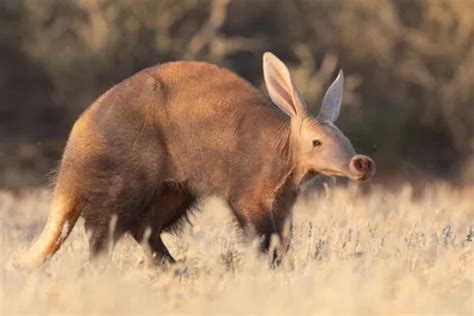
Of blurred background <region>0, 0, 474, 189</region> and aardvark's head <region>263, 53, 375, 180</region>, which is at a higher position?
aardvark's head <region>263, 53, 375, 180</region>

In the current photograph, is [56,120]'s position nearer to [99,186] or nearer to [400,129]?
[400,129]

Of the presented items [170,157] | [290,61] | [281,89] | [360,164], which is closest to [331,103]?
[281,89]

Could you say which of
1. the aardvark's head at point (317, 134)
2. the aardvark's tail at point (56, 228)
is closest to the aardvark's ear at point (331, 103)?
the aardvark's head at point (317, 134)

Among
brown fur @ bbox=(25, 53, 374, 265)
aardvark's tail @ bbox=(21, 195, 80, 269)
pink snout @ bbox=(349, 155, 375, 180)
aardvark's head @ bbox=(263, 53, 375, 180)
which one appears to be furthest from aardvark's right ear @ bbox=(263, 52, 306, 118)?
aardvark's tail @ bbox=(21, 195, 80, 269)

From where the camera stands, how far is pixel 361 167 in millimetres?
7234

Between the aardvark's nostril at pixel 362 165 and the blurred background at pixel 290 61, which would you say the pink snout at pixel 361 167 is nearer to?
the aardvark's nostril at pixel 362 165

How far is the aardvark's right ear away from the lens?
7.64 m

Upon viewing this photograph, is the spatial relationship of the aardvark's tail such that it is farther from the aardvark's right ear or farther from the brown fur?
the aardvark's right ear

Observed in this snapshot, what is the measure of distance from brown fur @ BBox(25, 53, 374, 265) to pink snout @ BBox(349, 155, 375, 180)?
1.28 ft

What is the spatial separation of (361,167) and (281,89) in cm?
79

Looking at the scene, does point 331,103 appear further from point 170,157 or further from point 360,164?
point 170,157

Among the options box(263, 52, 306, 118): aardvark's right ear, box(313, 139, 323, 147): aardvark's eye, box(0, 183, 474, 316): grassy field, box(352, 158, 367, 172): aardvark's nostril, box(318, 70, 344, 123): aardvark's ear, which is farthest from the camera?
box(318, 70, 344, 123): aardvark's ear

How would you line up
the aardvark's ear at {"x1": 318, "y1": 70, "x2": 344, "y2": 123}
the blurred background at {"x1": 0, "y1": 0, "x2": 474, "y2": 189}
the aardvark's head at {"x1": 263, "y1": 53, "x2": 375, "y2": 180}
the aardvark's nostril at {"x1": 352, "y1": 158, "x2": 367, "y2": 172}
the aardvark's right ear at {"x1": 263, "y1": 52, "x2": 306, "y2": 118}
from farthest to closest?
the blurred background at {"x1": 0, "y1": 0, "x2": 474, "y2": 189} < the aardvark's ear at {"x1": 318, "y1": 70, "x2": 344, "y2": 123} < the aardvark's right ear at {"x1": 263, "y1": 52, "x2": 306, "y2": 118} < the aardvark's head at {"x1": 263, "y1": 53, "x2": 375, "y2": 180} < the aardvark's nostril at {"x1": 352, "y1": 158, "x2": 367, "y2": 172}

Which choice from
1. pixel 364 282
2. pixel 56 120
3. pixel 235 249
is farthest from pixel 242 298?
pixel 56 120
